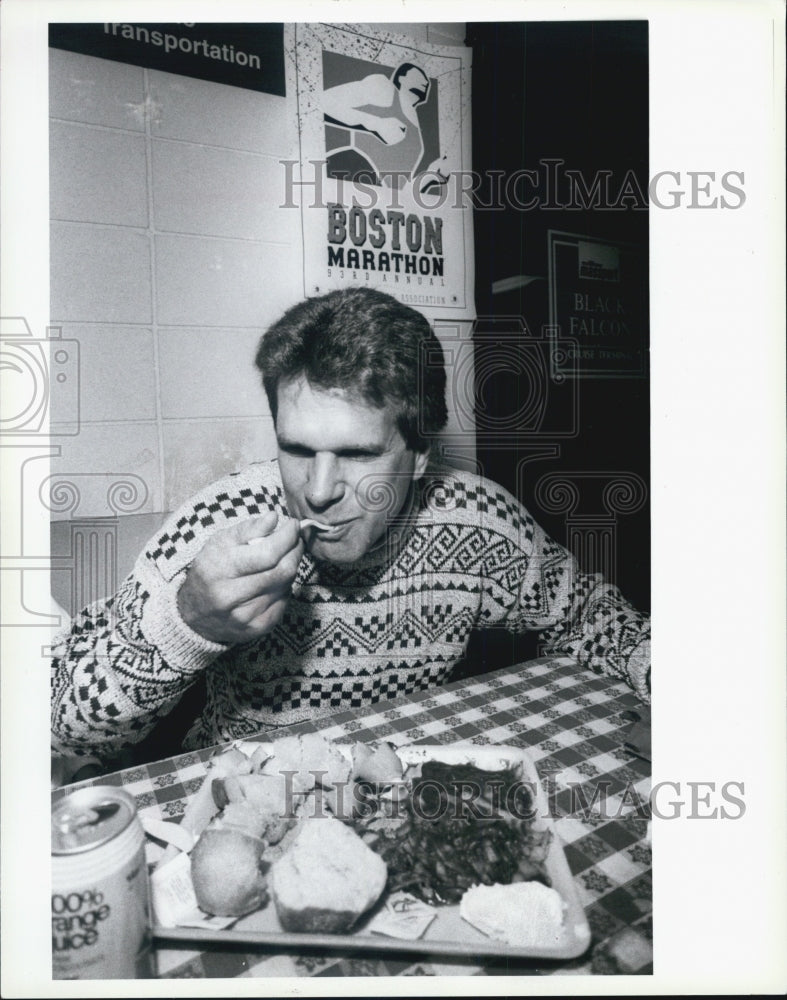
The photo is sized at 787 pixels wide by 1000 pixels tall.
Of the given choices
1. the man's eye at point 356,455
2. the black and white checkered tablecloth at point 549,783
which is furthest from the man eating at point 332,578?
the black and white checkered tablecloth at point 549,783

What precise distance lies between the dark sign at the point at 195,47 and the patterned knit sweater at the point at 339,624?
61cm

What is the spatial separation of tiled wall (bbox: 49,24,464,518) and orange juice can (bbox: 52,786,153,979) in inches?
19.5

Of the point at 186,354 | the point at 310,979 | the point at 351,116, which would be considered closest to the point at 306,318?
the point at 186,354

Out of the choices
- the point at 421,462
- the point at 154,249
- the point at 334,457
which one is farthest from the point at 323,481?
the point at 154,249

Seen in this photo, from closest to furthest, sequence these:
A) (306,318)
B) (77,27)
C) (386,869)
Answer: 1. (386,869)
2. (77,27)
3. (306,318)

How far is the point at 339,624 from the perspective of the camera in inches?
51.4

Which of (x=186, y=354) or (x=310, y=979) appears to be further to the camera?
(x=186, y=354)

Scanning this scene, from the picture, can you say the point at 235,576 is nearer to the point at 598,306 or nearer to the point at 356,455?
the point at 356,455

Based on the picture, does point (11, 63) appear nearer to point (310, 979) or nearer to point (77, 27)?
point (77, 27)

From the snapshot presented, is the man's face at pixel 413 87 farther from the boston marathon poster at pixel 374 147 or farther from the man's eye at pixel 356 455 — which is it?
the man's eye at pixel 356 455

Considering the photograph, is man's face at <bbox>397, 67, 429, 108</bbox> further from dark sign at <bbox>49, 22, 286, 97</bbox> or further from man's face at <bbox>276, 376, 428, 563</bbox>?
man's face at <bbox>276, 376, 428, 563</bbox>

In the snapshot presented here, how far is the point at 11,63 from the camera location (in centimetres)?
110

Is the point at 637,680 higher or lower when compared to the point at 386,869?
higher

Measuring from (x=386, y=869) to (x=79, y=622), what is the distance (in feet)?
1.95
